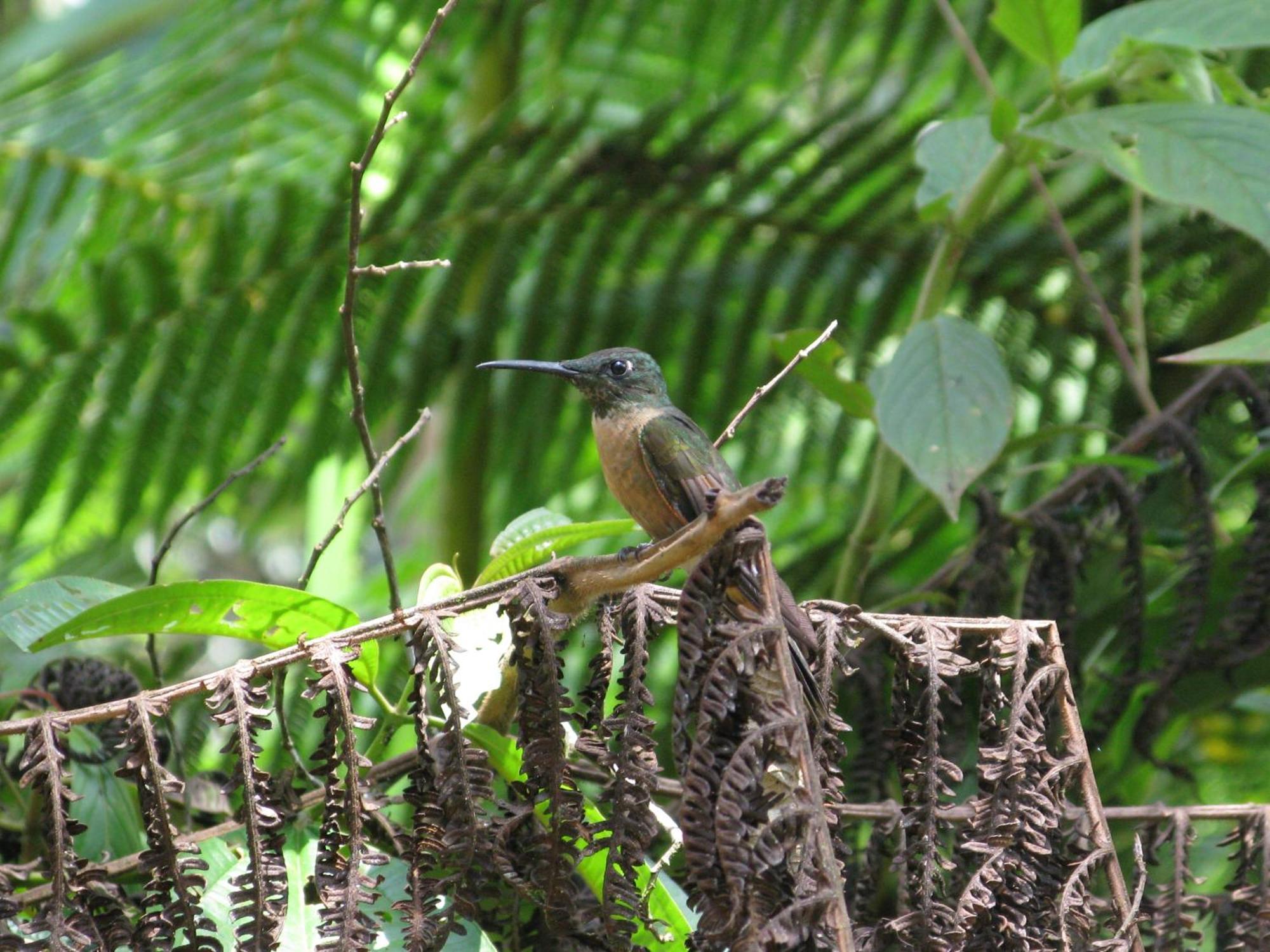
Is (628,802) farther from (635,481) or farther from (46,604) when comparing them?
(635,481)

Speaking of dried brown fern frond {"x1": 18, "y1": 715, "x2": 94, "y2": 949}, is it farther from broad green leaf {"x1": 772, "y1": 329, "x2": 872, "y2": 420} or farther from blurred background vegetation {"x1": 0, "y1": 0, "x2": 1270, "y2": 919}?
blurred background vegetation {"x1": 0, "y1": 0, "x2": 1270, "y2": 919}

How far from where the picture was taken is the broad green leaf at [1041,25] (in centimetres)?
190

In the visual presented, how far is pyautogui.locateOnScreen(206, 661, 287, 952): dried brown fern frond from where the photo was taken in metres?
1.20

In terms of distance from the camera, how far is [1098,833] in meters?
1.38

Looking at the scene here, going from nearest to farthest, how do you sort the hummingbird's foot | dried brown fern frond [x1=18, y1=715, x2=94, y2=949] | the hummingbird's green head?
dried brown fern frond [x1=18, y1=715, x2=94, y2=949] < the hummingbird's foot < the hummingbird's green head

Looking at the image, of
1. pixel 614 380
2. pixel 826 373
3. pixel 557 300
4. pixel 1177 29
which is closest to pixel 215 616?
pixel 826 373

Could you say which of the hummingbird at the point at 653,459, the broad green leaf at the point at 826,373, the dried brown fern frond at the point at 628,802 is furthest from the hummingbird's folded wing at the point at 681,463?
the dried brown fern frond at the point at 628,802

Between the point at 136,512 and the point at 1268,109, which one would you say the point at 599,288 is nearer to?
the point at 136,512

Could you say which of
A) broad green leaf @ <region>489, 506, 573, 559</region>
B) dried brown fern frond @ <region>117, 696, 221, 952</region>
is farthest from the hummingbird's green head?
dried brown fern frond @ <region>117, 696, 221, 952</region>

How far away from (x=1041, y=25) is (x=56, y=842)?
167 centimetres

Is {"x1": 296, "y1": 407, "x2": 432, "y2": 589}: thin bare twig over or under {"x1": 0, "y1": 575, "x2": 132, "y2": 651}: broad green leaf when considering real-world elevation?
over

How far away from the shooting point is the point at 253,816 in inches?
47.6

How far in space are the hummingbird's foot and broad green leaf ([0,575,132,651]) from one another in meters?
0.56

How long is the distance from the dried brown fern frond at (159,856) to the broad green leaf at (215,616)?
146 mm
